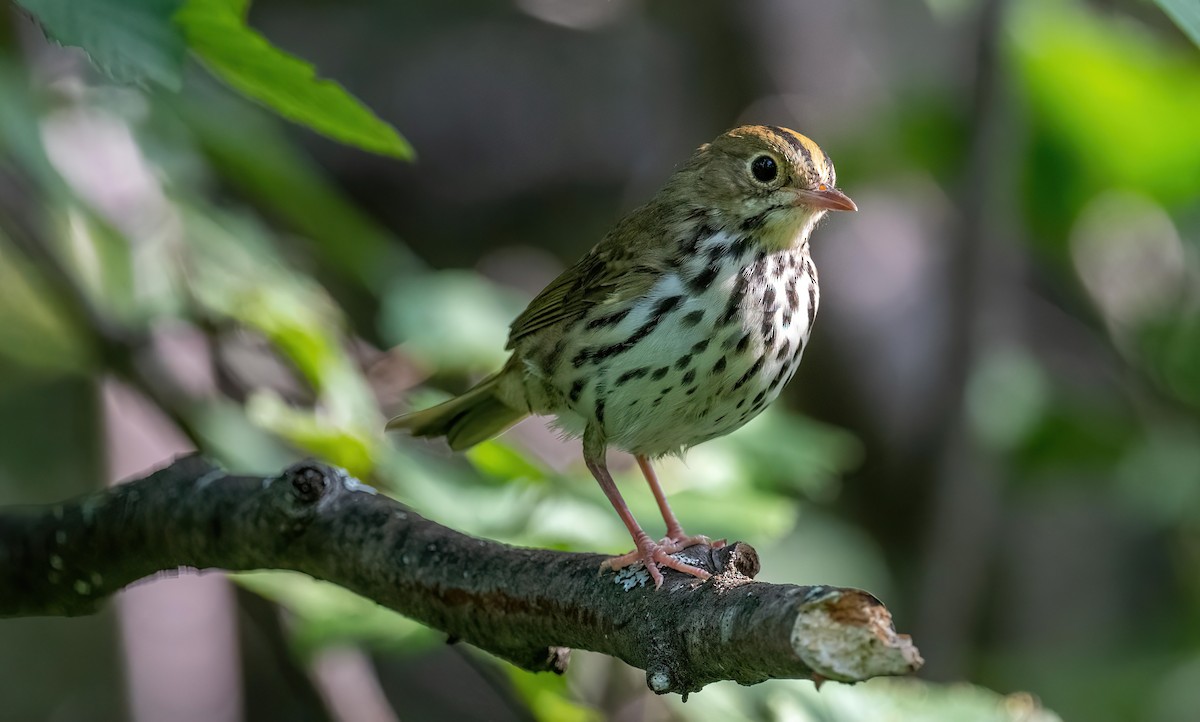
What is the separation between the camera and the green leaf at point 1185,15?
1381 millimetres

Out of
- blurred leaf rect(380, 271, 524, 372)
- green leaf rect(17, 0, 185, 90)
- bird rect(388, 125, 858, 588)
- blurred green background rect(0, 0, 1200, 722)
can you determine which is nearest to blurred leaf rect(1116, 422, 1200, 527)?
blurred green background rect(0, 0, 1200, 722)

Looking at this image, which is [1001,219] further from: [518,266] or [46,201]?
[46,201]

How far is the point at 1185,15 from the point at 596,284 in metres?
1.87

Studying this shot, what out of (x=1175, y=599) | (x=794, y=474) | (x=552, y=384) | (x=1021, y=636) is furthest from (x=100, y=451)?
(x=1175, y=599)

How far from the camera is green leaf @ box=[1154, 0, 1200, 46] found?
1381 mm

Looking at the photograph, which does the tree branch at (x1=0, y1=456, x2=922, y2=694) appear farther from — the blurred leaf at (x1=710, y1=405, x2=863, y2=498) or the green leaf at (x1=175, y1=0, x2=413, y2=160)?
the blurred leaf at (x1=710, y1=405, x2=863, y2=498)

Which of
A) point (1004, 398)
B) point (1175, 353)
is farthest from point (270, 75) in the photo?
point (1175, 353)

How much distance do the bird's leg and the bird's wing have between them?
315 mm

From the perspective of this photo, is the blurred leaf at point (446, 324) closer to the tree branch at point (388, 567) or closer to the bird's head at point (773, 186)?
the bird's head at point (773, 186)

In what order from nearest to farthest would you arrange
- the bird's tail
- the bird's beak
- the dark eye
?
the bird's beak < the dark eye < the bird's tail

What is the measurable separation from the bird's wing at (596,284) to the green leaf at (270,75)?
43.6 inches

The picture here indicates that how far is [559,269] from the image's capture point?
20.9 ft

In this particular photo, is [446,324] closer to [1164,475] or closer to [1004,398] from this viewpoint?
[1004,398]

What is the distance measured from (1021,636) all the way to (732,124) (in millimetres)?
2970
